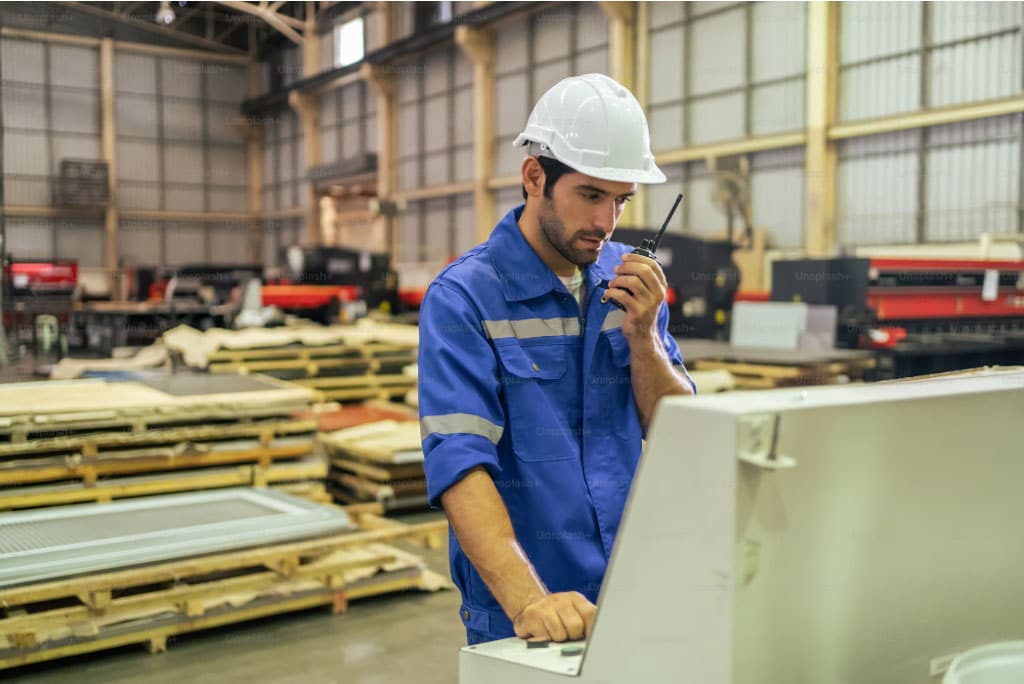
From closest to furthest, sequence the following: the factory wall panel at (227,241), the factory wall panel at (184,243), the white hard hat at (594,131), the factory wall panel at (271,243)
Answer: the white hard hat at (594,131)
the factory wall panel at (184,243)
the factory wall panel at (271,243)
the factory wall panel at (227,241)

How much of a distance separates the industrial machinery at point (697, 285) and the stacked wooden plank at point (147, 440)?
4.28 metres

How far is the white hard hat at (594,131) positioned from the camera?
5.37 feet

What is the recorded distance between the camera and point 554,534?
165 centimetres

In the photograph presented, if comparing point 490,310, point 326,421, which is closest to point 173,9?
point 326,421

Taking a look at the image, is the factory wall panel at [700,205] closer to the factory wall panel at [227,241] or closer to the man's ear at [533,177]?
the man's ear at [533,177]

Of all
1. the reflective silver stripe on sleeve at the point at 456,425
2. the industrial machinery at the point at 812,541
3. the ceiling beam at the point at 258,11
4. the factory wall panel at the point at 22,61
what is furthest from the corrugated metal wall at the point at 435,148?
the industrial machinery at the point at 812,541

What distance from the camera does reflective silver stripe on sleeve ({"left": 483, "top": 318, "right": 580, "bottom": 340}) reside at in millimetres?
1657

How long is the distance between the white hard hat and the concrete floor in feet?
8.40

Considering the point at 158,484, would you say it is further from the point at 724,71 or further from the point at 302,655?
the point at 724,71

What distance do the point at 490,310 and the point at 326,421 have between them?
5.31 meters

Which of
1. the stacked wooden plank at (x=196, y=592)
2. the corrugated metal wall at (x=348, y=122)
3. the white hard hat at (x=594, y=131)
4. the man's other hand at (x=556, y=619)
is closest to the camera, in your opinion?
the man's other hand at (x=556, y=619)

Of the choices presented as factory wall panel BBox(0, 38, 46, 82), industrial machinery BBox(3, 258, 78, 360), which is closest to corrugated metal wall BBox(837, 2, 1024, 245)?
industrial machinery BBox(3, 258, 78, 360)

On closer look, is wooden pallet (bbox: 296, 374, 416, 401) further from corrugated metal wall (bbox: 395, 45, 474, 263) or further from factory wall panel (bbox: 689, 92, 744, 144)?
corrugated metal wall (bbox: 395, 45, 474, 263)

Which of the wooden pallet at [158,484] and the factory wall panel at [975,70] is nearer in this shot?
the wooden pallet at [158,484]
